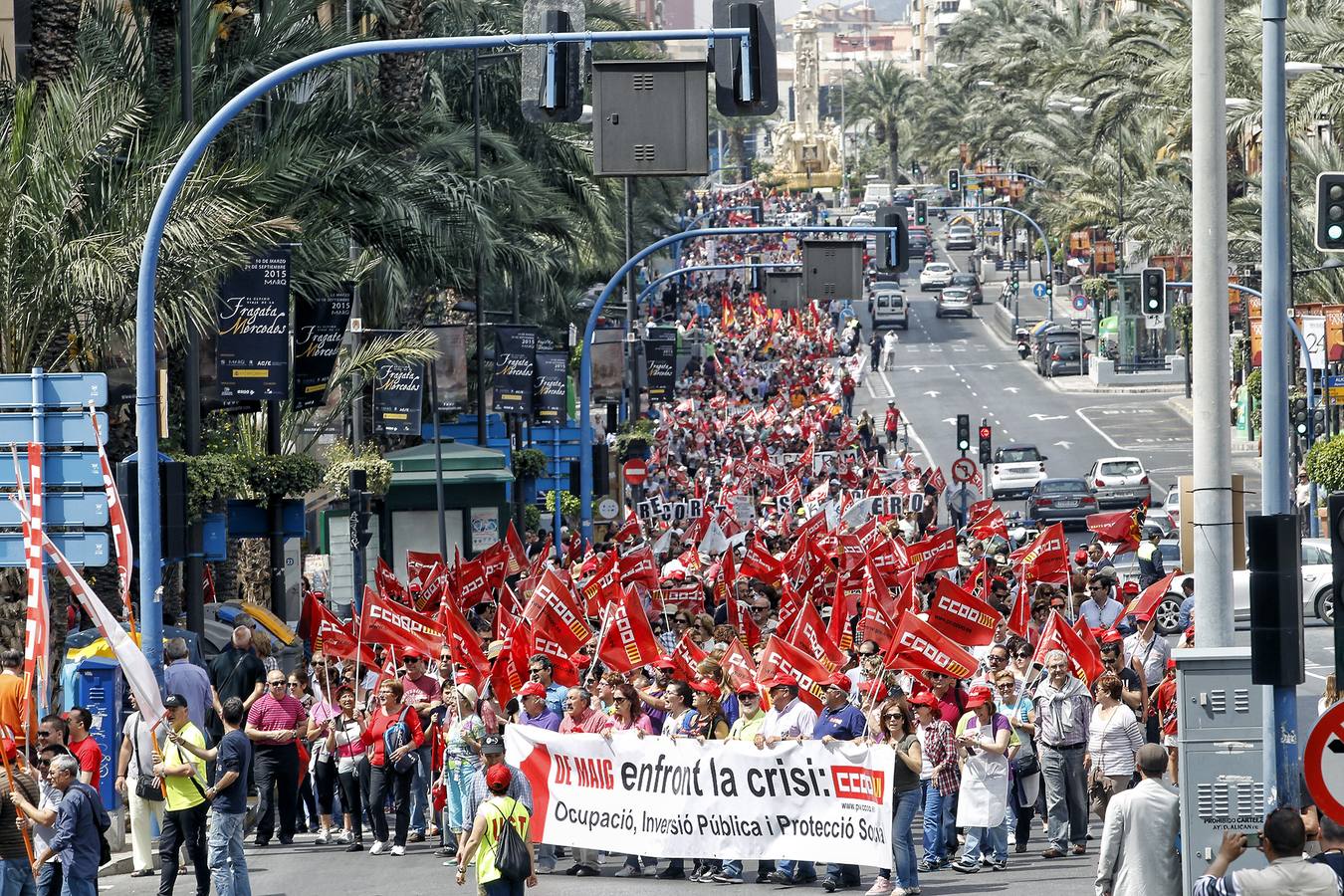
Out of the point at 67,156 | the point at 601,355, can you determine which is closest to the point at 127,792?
the point at 67,156

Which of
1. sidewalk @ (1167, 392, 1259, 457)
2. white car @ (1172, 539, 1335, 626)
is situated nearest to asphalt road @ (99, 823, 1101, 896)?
white car @ (1172, 539, 1335, 626)

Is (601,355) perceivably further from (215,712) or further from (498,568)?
(215,712)

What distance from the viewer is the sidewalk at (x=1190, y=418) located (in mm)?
56531

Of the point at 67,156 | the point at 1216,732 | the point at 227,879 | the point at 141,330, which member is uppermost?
the point at 67,156

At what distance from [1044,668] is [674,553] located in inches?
795

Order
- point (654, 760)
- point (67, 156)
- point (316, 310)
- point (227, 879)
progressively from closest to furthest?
1. point (227, 879)
2. point (654, 760)
3. point (67, 156)
4. point (316, 310)

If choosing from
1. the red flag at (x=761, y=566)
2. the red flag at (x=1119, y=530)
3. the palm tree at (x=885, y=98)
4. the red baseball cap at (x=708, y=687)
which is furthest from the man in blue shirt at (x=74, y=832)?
the palm tree at (x=885, y=98)

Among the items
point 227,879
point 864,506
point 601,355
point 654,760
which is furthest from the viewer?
point 601,355

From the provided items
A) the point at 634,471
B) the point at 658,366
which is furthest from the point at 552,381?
the point at 658,366

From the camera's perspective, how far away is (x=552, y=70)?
1585 cm

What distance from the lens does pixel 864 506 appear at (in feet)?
131

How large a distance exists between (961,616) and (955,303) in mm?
80813

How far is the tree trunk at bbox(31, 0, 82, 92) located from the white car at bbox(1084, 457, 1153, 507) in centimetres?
3159

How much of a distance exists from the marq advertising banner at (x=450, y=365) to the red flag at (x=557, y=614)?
48.6 ft
